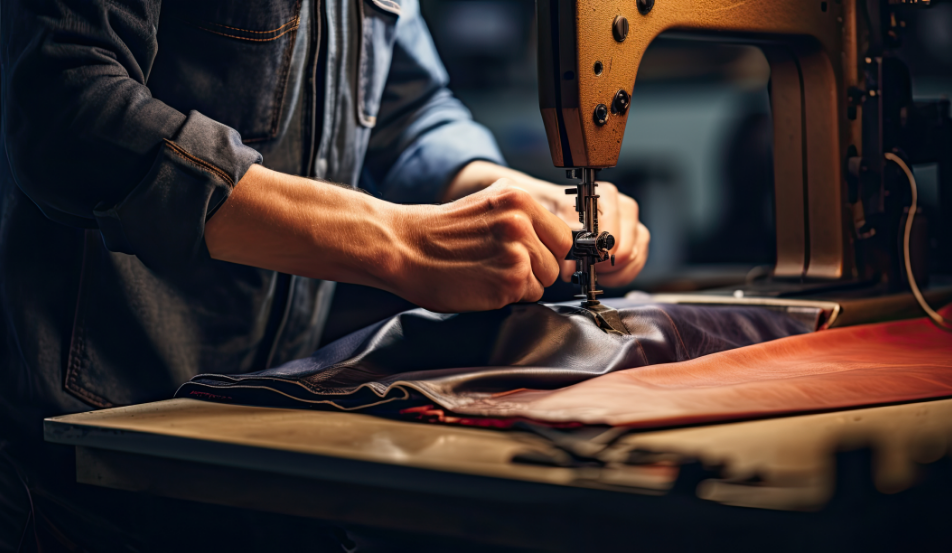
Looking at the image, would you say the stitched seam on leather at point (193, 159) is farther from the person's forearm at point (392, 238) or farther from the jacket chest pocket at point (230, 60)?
the jacket chest pocket at point (230, 60)

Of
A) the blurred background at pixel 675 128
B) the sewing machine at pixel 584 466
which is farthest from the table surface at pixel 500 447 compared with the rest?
the blurred background at pixel 675 128

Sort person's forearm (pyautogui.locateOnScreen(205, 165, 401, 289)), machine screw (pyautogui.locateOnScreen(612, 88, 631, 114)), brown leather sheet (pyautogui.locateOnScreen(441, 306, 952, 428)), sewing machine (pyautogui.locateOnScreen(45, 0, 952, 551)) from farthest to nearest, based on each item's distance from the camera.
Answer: machine screw (pyautogui.locateOnScreen(612, 88, 631, 114)) → person's forearm (pyautogui.locateOnScreen(205, 165, 401, 289)) → brown leather sheet (pyautogui.locateOnScreen(441, 306, 952, 428)) → sewing machine (pyautogui.locateOnScreen(45, 0, 952, 551))

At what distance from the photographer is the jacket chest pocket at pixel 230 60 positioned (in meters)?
1.01

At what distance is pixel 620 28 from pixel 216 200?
0.43 meters

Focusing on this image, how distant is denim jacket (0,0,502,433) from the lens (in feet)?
2.57

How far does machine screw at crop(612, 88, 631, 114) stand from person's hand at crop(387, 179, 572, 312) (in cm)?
15

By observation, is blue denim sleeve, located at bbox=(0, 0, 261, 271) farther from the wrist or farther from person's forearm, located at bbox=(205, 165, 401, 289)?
the wrist

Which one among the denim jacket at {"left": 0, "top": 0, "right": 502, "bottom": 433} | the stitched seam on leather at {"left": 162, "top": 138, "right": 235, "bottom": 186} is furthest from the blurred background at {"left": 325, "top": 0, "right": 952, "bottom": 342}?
the stitched seam on leather at {"left": 162, "top": 138, "right": 235, "bottom": 186}

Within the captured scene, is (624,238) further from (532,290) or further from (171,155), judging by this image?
(171,155)

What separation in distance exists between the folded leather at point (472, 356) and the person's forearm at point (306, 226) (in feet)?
0.25

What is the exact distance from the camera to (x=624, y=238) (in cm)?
110

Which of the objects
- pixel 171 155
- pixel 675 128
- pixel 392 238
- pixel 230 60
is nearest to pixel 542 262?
pixel 392 238

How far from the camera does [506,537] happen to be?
519mm

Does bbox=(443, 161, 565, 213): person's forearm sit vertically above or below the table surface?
above
